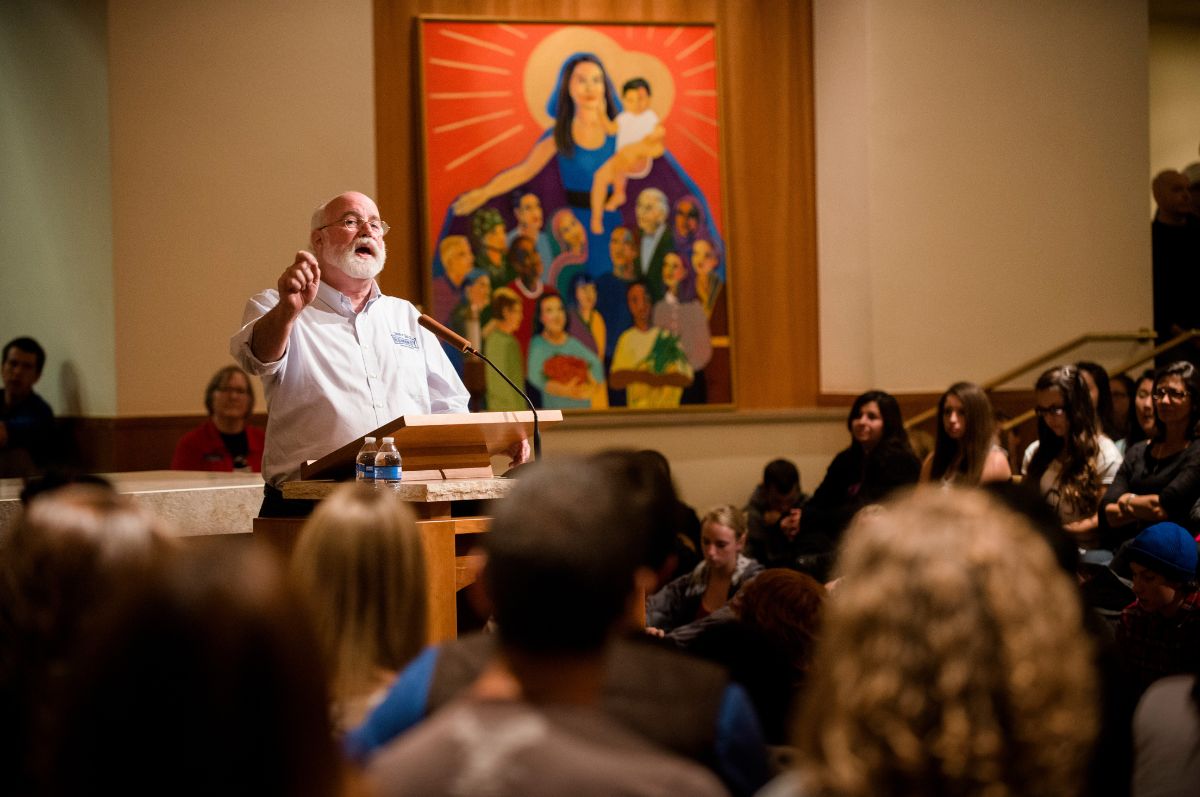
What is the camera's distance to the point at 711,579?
17.5ft

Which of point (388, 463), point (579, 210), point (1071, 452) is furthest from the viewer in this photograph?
point (579, 210)

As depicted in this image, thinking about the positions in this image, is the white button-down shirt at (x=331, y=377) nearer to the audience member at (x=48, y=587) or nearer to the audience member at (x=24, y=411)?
the audience member at (x=48, y=587)

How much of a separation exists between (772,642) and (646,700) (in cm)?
129

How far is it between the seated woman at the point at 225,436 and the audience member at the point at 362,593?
4476 mm

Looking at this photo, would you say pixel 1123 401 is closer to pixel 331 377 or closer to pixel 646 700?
pixel 331 377

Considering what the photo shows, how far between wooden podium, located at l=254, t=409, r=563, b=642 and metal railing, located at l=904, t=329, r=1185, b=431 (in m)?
4.37

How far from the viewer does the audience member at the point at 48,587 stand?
1659 mm

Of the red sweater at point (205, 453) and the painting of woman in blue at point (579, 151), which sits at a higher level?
the painting of woman in blue at point (579, 151)

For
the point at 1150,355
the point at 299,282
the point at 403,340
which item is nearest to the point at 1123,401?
the point at 1150,355

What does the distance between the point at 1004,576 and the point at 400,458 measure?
2.25 m

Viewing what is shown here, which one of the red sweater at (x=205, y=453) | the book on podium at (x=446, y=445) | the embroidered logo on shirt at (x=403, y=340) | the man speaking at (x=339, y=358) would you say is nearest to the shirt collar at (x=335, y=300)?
the man speaking at (x=339, y=358)

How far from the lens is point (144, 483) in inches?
176

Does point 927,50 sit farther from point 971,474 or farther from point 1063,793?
point 1063,793

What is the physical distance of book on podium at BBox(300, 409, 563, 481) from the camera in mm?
3232
